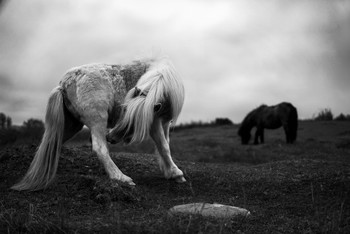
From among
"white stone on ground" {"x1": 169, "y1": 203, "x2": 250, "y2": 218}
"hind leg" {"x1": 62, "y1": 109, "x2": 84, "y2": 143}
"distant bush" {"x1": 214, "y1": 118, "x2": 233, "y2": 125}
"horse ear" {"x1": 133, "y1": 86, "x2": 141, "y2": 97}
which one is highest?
"distant bush" {"x1": 214, "y1": 118, "x2": 233, "y2": 125}

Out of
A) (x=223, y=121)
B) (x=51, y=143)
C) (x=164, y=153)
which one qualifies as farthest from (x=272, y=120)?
(x=51, y=143)

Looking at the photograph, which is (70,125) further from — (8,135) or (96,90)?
(8,135)

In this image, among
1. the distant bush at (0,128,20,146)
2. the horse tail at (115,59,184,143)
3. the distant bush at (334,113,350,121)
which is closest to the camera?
the horse tail at (115,59,184,143)

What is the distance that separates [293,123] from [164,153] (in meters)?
12.7

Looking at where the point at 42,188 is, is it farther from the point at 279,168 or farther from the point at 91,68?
the point at 279,168

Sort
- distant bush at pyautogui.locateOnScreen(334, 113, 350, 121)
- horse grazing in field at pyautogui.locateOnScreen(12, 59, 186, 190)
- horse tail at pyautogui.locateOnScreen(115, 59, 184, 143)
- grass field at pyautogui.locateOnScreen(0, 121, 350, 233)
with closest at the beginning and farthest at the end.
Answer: grass field at pyautogui.locateOnScreen(0, 121, 350, 233), horse tail at pyautogui.locateOnScreen(115, 59, 184, 143), horse grazing in field at pyautogui.locateOnScreen(12, 59, 186, 190), distant bush at pyautogui.locateOnScreen(334, 113, 350, 121)

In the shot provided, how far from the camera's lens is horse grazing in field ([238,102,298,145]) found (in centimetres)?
1683

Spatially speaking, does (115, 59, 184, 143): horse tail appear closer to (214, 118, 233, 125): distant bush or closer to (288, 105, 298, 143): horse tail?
(288, 105, 298, 143): horse tail

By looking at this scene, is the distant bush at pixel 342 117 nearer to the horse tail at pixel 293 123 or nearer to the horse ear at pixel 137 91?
the horse tail at pixel 293 123

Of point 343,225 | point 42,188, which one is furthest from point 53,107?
point 343,225

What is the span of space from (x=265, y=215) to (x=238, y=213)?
0.41 m

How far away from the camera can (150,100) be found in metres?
4.62

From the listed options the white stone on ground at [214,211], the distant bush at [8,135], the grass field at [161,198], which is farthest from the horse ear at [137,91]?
the distant bush at [8,135]

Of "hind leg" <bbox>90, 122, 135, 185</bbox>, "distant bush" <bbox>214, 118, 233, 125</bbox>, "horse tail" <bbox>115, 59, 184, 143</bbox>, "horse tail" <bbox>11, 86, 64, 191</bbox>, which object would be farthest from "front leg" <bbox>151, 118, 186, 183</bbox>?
"distant bush" <bbox>214, 118, 233, 125</bbox>
